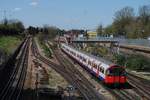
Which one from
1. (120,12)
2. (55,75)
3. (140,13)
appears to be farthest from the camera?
(120,12)

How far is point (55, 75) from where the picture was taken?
48.8 m

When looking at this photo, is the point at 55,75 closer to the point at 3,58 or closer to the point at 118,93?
the point at 3,58

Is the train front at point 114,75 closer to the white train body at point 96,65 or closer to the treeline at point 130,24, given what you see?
the white train body at point 96,65

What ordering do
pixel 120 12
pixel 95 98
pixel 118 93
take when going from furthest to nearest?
1. pixel 120 12
2. pixel 118 93
3. pixel 95 98

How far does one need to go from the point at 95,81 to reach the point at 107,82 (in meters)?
6.41

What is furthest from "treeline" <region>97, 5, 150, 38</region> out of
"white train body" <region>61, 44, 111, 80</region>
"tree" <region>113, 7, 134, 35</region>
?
"white train body" <region>61, 44, 111, 80</region>

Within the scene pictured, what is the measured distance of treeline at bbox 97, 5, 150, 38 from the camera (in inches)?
5330

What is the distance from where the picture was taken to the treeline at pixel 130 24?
13538cm

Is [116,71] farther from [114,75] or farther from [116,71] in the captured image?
[114,75]

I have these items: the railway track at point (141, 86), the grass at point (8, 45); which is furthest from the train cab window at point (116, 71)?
the grass at point (8, 45)

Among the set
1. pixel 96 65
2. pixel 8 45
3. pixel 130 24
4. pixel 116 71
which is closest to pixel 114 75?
pixel 116 71

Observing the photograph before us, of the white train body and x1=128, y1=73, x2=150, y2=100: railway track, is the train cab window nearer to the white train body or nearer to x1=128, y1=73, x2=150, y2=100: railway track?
the white train body

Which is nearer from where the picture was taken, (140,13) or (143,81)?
(143,81)

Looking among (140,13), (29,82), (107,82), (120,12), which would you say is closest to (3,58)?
(29,82)
